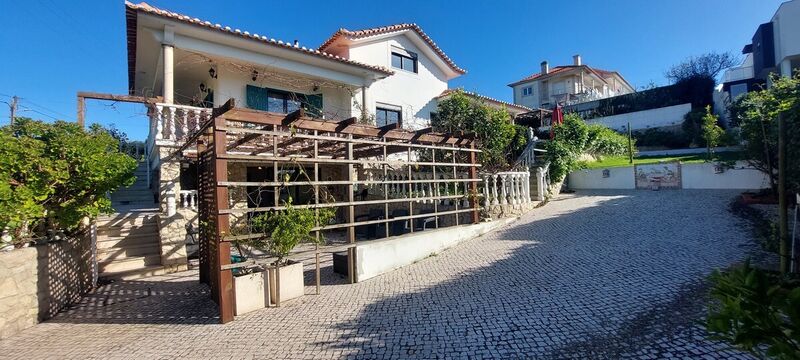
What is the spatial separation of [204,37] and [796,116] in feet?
42.7

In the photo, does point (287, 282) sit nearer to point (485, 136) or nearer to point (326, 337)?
point (326, 337)

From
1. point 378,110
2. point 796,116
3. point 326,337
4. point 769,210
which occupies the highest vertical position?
point 378,110

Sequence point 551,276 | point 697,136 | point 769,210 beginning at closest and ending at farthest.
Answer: point 551,276
point 769,210
point 697,136

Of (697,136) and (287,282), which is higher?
Answer: (697,136)

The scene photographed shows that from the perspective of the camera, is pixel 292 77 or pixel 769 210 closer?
pixel 769 210

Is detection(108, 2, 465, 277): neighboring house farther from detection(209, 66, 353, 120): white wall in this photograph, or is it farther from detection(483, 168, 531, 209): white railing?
detection(483, 168, 531, 209): white railing

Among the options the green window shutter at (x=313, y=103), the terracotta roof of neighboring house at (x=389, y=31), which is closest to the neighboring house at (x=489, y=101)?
the terracotta roof of neighboring house at (x=389, y=31)

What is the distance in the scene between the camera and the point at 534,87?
3828 centimetres

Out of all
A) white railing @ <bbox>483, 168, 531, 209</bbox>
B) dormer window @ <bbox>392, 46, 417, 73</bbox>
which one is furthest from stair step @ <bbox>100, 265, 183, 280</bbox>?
dormer window @ <bbox>392, 46, 417, 73</bbox>

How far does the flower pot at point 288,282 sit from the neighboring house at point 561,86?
105 ft

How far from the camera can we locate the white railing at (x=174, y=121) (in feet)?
29.3

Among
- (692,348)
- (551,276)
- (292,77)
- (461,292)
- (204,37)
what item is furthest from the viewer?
(292,77)

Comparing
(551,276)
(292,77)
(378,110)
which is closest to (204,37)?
(292,77)

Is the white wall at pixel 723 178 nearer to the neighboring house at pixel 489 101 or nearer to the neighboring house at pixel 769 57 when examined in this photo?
the neighboring house at pixel 489 101
